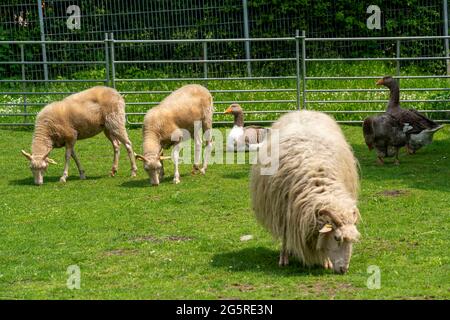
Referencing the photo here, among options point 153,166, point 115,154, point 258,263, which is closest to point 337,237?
point 258,263

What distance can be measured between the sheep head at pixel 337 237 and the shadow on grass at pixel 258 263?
0.72 ft

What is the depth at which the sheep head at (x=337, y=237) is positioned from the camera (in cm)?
721

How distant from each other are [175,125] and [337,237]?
5.33m

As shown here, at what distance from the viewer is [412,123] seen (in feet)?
41.4

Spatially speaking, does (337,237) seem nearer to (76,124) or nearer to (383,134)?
(383,134)

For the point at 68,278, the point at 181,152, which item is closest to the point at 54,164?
the point at 181,152

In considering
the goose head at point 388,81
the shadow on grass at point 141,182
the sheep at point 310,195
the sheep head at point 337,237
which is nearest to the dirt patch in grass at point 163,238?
the sheep at point 310,195

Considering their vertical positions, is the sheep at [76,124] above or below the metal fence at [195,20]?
below

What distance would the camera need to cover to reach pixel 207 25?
770 inches

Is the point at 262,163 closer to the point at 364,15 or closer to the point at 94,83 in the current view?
the point at 94,83

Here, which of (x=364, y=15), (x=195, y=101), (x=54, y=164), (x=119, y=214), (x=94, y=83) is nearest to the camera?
(x=119, y=214)

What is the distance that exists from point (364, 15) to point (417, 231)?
1106 cm

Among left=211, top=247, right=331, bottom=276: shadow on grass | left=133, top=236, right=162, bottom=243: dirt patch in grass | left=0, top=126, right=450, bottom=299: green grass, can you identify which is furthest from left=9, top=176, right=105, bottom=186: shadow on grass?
left=211, top=247, right=331, bottom=276: shadow on grass

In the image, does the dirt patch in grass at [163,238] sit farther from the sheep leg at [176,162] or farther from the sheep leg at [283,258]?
the sheep leg at [176,162]
